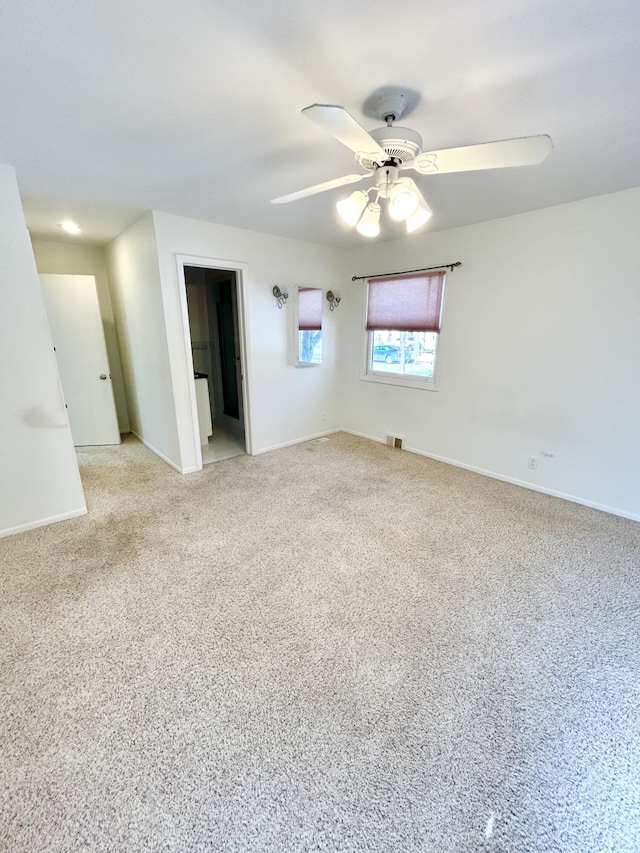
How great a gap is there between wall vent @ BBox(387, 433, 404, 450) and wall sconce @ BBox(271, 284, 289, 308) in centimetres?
204

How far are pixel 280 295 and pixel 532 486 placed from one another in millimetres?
3198

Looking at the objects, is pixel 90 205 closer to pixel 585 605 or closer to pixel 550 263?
pixel 550 263

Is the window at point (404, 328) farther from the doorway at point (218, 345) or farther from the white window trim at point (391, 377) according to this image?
the doorway at point (218, 345)

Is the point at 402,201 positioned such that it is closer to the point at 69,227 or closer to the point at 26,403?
the point at 26,403

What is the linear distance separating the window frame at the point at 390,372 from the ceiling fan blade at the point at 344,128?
7.74 feet

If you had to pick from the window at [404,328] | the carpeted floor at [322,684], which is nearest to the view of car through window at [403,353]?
the window at [404,328]

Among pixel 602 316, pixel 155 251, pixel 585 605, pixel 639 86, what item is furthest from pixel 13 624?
pixel 602 316

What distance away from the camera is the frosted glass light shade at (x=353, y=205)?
165 centimetres

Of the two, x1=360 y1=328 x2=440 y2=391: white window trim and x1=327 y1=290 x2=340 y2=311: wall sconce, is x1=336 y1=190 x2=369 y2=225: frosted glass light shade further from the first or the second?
x1=327 y1=290 x2=340 y2=311: wall sconce

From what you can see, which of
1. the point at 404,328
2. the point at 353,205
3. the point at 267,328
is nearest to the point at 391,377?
the point at 404,328

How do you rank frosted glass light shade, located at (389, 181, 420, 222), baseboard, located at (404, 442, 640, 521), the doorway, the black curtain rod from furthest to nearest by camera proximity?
1. the doorway
2. the black curtain rod
3. baseboard, located at (404, 442, 640, 521)
4. frosted glass light shade, located at (389, 181, 420, 222)

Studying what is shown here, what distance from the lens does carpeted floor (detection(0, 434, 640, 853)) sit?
107 cm

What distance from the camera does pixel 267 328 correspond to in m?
3.78

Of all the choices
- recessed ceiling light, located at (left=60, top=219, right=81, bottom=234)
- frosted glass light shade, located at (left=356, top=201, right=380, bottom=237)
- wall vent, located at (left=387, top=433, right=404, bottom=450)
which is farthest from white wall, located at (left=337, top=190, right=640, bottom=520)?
recessed ceiling light, located at (left=60, top=219, right=81, bottom=234)
